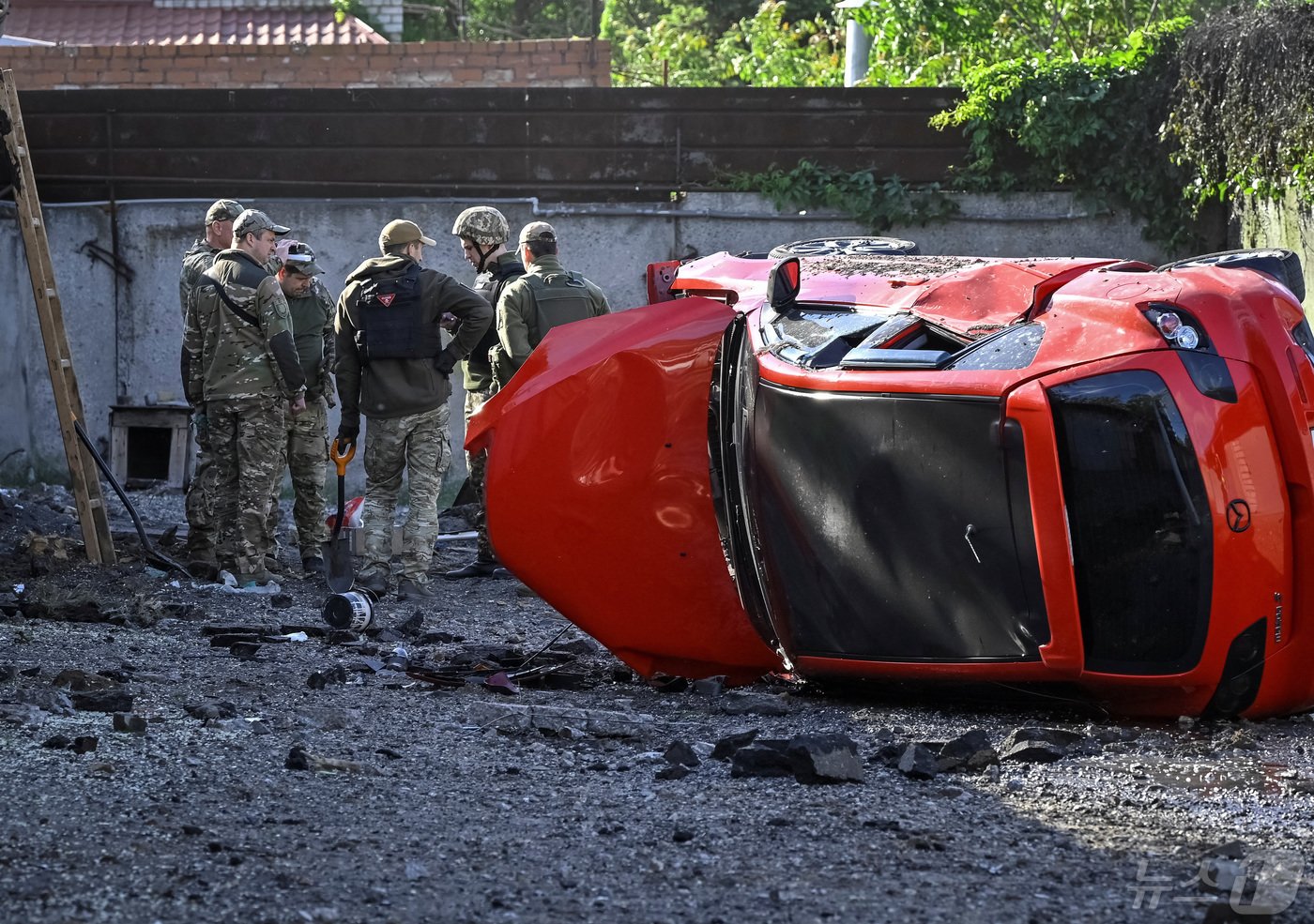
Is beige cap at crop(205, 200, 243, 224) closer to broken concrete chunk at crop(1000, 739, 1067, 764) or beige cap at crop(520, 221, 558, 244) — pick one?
beige cap at crop(520, 221, 558, 244)

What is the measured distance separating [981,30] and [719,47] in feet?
32.0

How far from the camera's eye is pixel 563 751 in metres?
4.58

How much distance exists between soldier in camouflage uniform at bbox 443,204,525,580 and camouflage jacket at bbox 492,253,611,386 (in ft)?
0.58

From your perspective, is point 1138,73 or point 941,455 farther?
point 1138,73

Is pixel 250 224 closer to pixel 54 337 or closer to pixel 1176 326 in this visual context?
pixel 54 337

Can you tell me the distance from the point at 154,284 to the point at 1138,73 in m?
7.84

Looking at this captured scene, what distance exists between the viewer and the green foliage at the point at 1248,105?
9742mm

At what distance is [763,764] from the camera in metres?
4.25

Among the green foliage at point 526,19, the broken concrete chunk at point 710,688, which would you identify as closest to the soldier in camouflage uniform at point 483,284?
the broken concrete chunk at point 710,688

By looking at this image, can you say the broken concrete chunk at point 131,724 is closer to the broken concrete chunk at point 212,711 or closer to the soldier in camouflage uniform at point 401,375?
the broken concrete chunk at point 212,711

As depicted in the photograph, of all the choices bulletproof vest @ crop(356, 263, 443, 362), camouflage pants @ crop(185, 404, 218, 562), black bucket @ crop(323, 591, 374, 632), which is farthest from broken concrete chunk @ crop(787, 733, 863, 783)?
camouflage pants @ crop(185, 404, 218, 562)

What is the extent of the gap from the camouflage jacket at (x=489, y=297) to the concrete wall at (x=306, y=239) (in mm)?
2967


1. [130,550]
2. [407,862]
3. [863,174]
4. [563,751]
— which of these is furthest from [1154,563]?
[863,174]

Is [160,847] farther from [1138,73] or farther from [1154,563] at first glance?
[1138,73]
